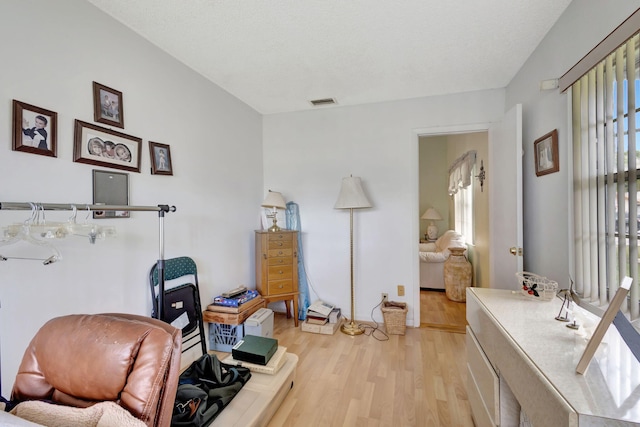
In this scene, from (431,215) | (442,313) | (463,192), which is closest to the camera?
(442,313)

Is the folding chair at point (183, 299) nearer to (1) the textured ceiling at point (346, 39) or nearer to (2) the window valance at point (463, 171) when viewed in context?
(1) the textured ceiling at point (346, 39)

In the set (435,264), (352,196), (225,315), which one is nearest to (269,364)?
(225,315)

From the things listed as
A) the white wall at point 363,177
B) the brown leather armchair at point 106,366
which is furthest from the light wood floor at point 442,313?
the brown leather armchair at point 106,366

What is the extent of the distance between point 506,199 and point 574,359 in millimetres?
1604

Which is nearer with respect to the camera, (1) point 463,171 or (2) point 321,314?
(2) point 321,314

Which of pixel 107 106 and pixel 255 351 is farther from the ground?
pixel 107 106

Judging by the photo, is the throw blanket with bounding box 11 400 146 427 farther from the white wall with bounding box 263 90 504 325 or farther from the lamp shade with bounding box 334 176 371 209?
the white wall with bounding box 263 90 504 325

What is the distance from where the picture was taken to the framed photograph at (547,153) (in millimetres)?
1767

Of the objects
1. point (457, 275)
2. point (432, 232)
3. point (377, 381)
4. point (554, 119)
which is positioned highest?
point (554, 119)

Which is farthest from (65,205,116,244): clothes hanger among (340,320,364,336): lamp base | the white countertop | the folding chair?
(340,320,364,336): lamp base

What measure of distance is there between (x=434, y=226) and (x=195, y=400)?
16.0 feet

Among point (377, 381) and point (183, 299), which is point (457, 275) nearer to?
point (377, 381)

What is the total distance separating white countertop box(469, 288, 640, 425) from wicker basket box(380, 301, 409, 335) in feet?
4.63

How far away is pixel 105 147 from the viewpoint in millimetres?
1649
